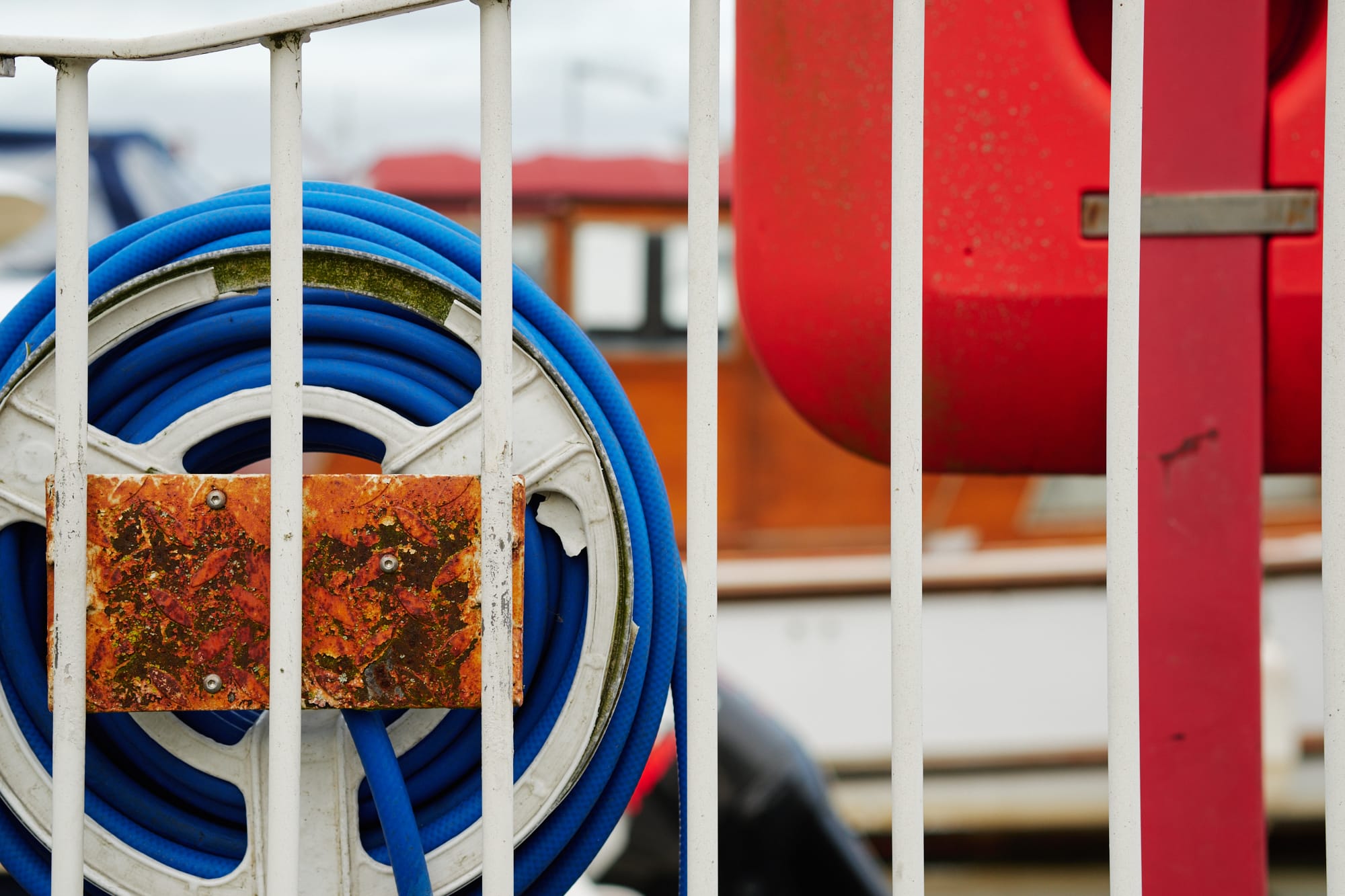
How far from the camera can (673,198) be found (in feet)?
15.5

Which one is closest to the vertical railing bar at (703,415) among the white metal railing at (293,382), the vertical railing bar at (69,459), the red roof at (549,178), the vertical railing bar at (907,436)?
the white metal railing at (293,382)

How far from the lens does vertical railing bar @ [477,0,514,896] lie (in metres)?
0.98

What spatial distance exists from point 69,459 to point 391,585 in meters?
0.27

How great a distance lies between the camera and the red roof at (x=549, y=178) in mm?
4594

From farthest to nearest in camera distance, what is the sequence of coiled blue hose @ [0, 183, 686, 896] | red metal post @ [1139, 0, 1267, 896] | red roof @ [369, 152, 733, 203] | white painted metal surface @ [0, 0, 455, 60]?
red roof @ [369, 152, 733, 203], red metal post @ [1139, 0, 1267, 896], coiled blue hose @ [0, 183, 686, 896], white painted metal surface @ [0, 0, 455, 60]

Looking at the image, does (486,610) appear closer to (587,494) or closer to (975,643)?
(587,494)

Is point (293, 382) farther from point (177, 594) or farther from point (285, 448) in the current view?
point (177, 594)

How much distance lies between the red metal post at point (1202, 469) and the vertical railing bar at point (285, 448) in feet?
2.75

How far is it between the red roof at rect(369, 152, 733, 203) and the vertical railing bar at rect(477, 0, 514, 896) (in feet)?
11.9

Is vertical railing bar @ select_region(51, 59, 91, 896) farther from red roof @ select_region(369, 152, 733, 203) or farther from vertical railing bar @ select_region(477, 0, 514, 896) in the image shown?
red roof @ select_region(369, 152, 733, 203)

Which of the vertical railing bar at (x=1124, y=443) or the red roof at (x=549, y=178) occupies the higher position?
the red roof at (x=549, y=178)

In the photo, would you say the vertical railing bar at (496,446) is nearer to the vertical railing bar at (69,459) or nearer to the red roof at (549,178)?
the vertical railing bar at (69,459)

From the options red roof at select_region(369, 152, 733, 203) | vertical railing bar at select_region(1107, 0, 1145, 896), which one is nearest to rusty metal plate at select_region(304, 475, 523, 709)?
vertical railing bar at select_region(1107, 0, 1145, 896)

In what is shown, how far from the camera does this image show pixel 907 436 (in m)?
1.00
